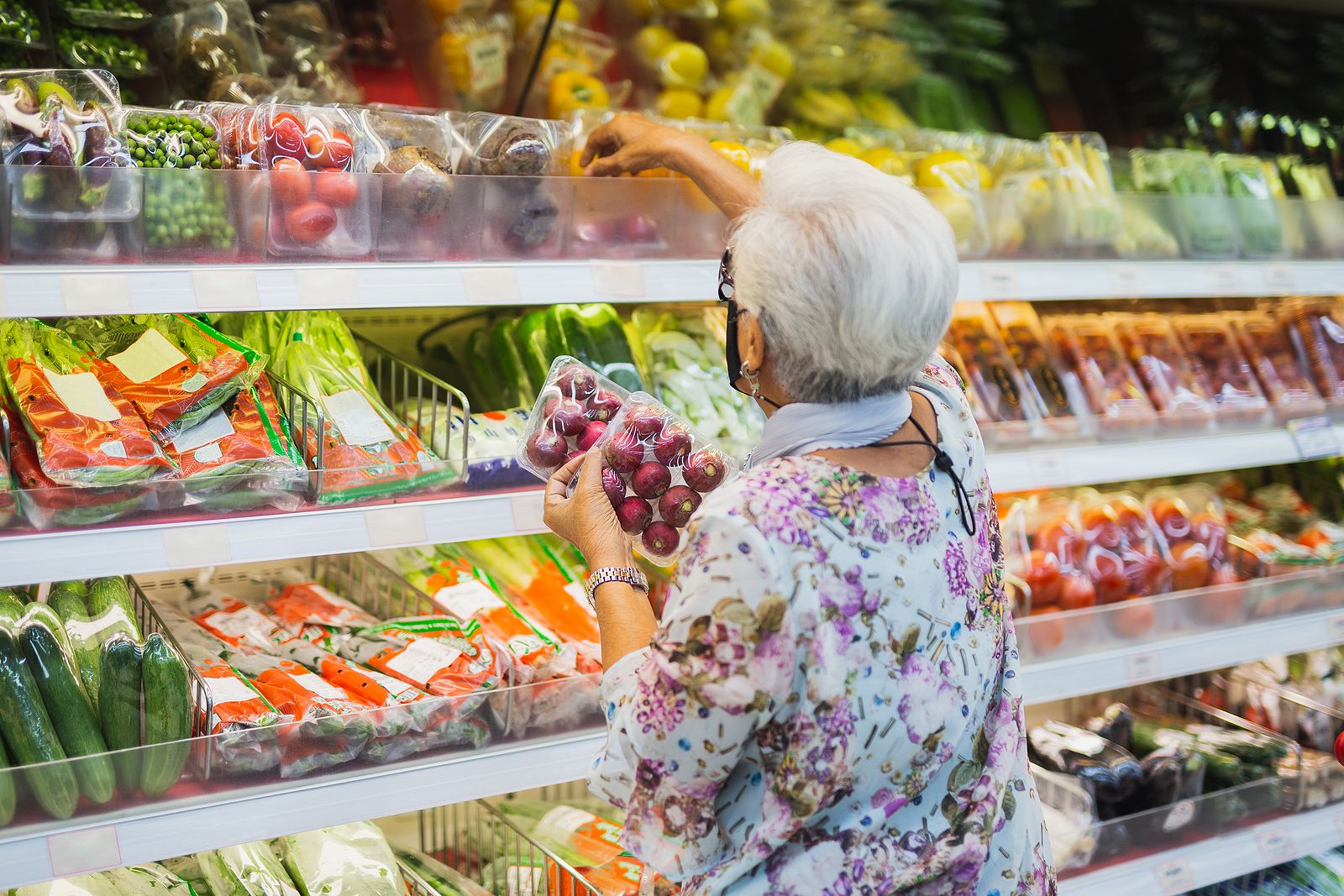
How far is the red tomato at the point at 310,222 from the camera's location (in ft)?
5.22

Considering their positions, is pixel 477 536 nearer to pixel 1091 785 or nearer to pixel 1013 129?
pixel 1091 785

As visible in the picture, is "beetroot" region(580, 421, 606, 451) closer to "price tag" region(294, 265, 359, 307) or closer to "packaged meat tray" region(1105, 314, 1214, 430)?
"price tag" region(294, 265, 359, 307)

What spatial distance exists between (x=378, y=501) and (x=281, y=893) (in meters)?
0.60

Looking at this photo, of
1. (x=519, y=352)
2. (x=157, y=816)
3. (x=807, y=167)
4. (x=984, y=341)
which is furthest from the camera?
(x=984, y=341)

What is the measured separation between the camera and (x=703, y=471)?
1.51 meters

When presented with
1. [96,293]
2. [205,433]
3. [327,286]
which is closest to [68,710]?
[205,433]

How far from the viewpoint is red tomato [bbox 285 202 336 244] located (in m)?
1.59

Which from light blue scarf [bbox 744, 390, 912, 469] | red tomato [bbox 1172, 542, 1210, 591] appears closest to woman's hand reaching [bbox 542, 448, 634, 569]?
light blue scarf [bbox 744, 390, 912, 469]

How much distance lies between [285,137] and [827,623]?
102 centimetres

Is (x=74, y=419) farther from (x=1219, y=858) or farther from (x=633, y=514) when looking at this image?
(x=1219, y=858)

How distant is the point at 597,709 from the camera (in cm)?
179

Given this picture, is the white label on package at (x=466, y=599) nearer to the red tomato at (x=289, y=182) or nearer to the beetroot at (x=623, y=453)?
the beetroot at (x=623, y=453)

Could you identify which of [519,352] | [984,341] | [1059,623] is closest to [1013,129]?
[984,341]

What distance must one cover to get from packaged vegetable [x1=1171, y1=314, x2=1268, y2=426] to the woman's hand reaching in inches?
64.0
